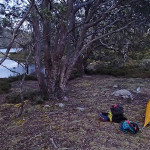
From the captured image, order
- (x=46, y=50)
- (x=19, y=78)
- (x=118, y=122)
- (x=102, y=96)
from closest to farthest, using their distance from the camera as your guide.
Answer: (x=118, y=122)
(x=46, y=50)
(x=102, y=96)
(x=19, y=78)

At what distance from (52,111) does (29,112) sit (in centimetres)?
63

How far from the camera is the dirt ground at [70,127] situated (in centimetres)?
382

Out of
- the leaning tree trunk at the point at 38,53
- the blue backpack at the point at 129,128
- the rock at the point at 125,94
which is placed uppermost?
the leaning tree trunk at the point at 38,53

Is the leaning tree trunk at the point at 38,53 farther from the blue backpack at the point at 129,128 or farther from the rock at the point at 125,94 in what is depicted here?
the blue backpack at the point at 129,128

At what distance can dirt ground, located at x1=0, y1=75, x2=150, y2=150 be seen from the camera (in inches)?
150

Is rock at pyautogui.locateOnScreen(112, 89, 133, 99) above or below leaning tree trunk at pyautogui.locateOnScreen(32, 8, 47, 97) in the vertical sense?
below

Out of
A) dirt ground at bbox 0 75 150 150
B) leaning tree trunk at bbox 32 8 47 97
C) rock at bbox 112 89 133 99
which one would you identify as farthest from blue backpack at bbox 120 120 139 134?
leaning tree trunk at bbox 32 8 47 97

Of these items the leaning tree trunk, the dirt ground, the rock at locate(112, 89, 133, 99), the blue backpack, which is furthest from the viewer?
the rock at locate(112, 89, 133, 99)

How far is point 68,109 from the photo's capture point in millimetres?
5809

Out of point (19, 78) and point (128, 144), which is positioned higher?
point (19, 78)

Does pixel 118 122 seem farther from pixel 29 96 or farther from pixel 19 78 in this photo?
pixel 19 78

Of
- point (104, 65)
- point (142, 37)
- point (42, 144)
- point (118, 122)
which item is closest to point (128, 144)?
point (118, 122)

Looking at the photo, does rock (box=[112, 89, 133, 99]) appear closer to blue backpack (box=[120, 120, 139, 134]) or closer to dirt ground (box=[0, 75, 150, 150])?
dirt ground (box=[0, 75, 150, 150])

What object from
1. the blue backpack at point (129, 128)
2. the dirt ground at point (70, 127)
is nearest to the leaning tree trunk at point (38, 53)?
the dirt ground at point (70, 127)
